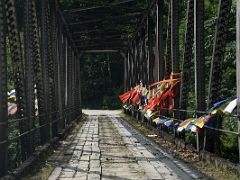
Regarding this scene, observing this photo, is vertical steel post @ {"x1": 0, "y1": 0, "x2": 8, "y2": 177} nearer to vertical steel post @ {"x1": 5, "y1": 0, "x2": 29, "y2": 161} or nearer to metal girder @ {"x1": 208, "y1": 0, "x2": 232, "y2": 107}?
vertical steel post @ {"x1": 5, "y1": 0, "x2": 29, "y2": 161}

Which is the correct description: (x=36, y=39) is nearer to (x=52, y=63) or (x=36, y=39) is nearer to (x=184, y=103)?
(x=52, y=63)

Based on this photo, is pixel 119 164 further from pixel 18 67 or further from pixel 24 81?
pixel 18 67

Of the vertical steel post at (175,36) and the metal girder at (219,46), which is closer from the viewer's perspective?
the metal girder at (219,46)

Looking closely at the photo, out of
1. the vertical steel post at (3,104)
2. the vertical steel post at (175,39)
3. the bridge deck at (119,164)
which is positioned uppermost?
the vertical steel post at (175,39)

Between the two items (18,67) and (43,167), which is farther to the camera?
(43,167)

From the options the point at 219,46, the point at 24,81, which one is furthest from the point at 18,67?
the point at 219,46

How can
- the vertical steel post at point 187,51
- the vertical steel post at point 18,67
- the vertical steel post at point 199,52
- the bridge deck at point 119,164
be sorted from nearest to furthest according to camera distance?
the bridge deck at point 119,164 → the vertical steel post at point 18,67 → the vertical steel post at point 199,52 → the vertical steel post at point 187,51

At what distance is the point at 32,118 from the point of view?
377 inches

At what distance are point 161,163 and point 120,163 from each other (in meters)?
0.85

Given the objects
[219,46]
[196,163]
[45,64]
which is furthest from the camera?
[45,64]

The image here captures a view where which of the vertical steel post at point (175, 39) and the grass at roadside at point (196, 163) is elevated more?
the vertical steel post at point (175, 39)

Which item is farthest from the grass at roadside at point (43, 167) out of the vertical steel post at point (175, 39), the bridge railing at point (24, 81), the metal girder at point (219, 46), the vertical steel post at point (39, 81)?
the vertical steel post at point (175, 39)

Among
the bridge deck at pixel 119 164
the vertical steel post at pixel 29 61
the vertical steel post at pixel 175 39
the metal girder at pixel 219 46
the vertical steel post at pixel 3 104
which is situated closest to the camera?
the vertical steel post at pixel 3 104

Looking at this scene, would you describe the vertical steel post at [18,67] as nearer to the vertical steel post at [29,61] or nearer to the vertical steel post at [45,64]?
the vertical steel post at [29,61]
